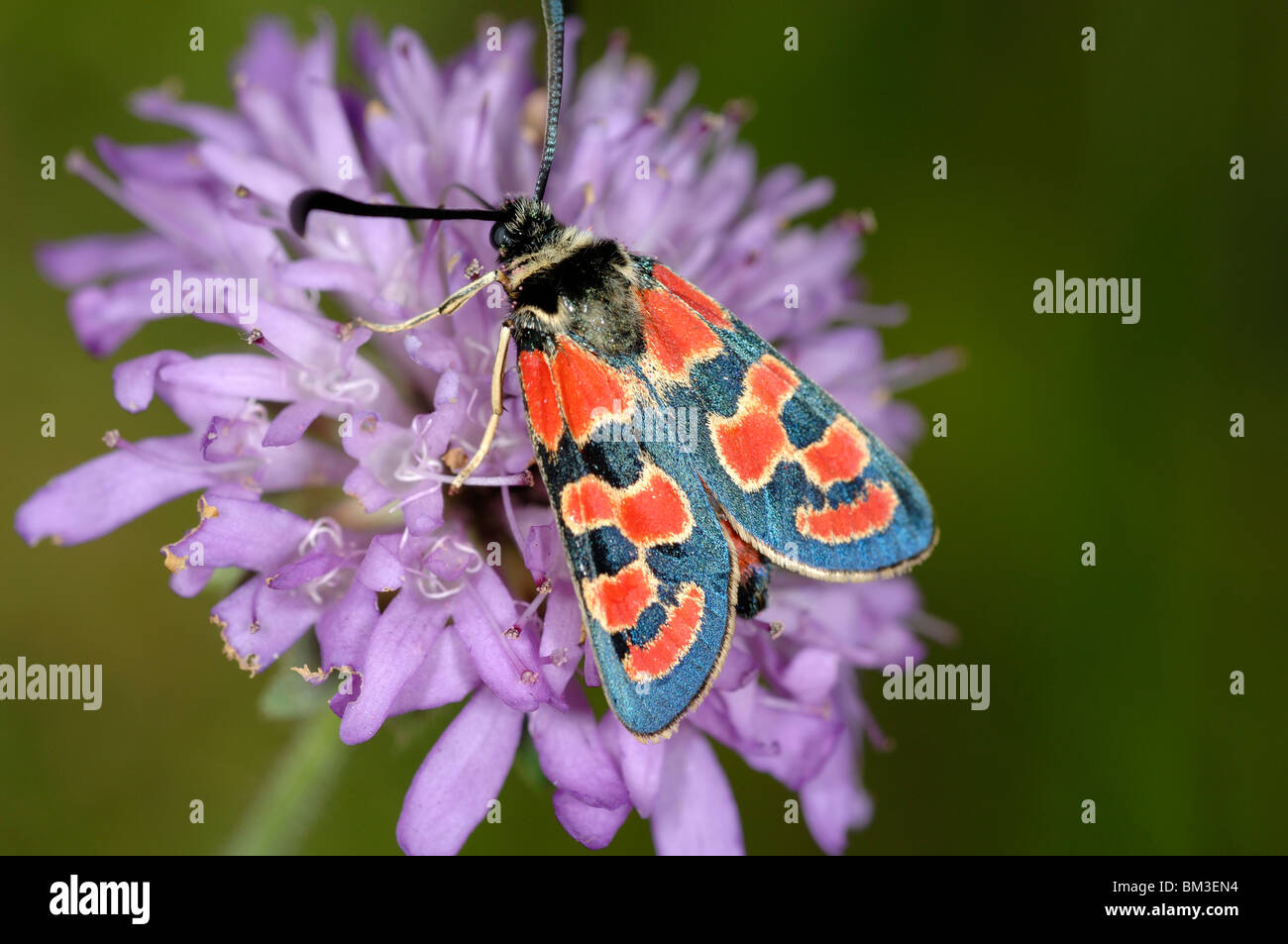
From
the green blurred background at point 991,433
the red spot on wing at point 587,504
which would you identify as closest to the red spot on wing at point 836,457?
the red spot on wing at point 587,504

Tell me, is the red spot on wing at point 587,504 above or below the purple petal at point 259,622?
above

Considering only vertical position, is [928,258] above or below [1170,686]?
above

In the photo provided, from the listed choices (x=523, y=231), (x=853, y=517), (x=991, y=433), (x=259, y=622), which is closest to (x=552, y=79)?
(x=523, y=231)

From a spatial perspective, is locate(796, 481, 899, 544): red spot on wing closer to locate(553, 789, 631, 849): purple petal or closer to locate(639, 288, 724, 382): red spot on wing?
locate(639, 288, 724, 382): red spot on wing

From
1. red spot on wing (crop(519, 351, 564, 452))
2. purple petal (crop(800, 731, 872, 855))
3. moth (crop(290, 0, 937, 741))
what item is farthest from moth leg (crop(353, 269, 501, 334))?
purple petal (crop(800, 731, 872, 855))

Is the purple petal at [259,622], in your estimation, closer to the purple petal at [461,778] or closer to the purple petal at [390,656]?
the purple petal at [390,656]
